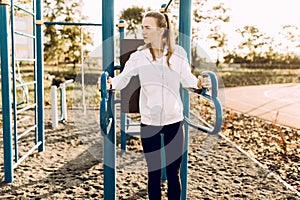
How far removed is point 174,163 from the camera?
2.31 meters

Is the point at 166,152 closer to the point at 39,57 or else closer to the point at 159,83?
the point at 159,83

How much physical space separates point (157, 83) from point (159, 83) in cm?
1

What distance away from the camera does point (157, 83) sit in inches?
86.2

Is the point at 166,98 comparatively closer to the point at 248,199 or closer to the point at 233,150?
the point at 248,199

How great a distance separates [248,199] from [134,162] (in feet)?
5.13

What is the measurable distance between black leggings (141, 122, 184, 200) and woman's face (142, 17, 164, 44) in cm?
56

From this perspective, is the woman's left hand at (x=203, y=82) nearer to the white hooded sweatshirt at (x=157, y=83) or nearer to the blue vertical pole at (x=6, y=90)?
the white hooded sweatshirt at (x=157, y=83)

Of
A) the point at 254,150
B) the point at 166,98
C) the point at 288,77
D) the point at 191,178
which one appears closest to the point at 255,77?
the point at 288,77

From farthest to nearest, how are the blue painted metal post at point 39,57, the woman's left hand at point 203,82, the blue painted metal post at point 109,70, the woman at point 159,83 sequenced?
the blue painted metal post at point 39,57
the blue painted metal post at point 109,70
the woman's left hand at point 203,82
the woman at point 159,83

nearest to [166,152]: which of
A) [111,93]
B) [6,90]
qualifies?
[111,93]

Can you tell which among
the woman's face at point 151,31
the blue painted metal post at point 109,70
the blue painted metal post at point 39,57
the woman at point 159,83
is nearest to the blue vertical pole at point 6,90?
the blue painted metal post at point 39,57

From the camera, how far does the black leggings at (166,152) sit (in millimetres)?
2250

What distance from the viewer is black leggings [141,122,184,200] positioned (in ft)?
7.38

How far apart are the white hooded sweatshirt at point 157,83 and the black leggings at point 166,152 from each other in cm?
5
